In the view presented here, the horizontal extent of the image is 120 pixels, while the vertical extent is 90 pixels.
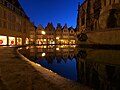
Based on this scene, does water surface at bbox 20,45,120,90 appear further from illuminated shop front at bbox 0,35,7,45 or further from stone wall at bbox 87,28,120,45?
illuminated shop front at bbox 0,35,7,45

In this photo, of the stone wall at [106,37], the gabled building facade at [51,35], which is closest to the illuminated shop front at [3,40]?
the stone wall at [106,37]

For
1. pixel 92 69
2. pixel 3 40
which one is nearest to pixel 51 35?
pixel 3 40

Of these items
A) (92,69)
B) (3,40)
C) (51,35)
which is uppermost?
(51,35)

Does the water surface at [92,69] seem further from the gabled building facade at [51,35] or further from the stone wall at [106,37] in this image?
the gabled building facade at [51,35]

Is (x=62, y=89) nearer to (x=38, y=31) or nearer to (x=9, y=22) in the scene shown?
(x=9, y=22)

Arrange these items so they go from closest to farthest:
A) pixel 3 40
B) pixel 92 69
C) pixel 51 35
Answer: pixel 92 69, pixel 3 40, pixel 51 35

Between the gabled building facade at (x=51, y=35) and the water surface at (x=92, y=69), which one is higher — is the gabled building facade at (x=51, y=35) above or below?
above

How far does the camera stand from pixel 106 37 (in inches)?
1162

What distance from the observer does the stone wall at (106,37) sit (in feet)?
87.2

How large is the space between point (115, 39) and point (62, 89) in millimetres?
22942

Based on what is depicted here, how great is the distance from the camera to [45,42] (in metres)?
107

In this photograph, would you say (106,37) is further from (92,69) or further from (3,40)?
(3,40)

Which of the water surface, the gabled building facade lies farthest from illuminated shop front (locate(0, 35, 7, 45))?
the gabled building facade

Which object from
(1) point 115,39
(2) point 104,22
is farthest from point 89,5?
(1) point 115,39
